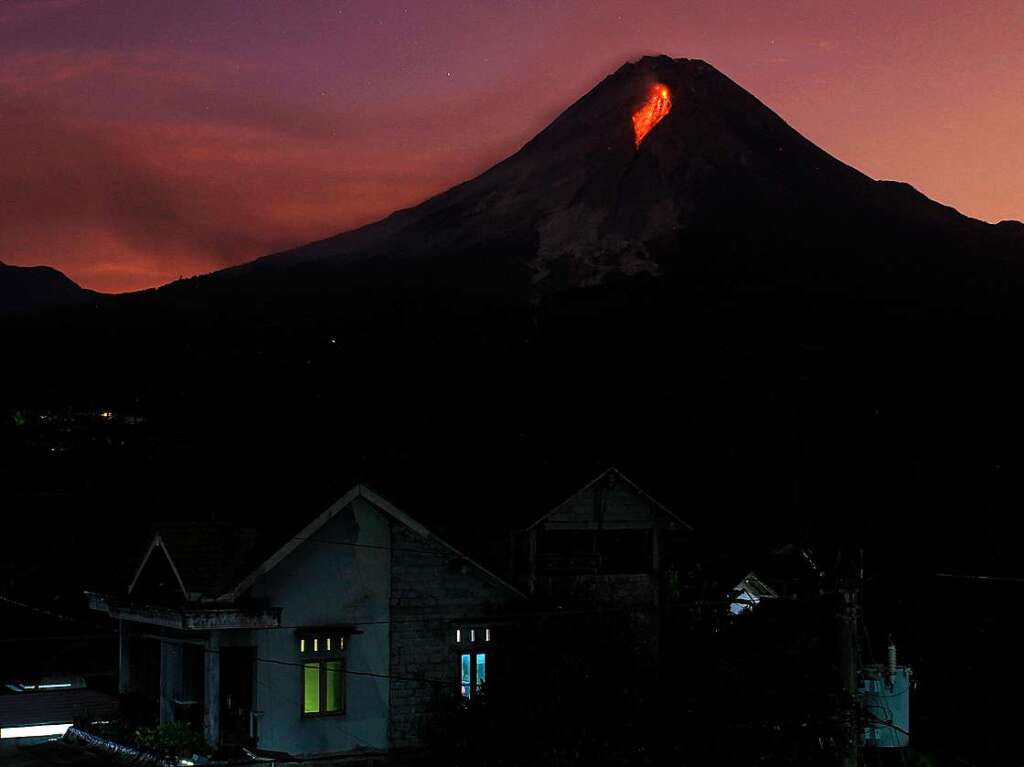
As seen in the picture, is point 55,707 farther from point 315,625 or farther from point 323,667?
point 315,625

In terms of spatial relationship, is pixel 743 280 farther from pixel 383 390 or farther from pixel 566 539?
pixel 566 539

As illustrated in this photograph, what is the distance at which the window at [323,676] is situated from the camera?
95.5ft

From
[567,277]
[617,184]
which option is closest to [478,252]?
[567,277]

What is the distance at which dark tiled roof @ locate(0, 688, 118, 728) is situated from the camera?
33.0 metres

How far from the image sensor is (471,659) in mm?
31047

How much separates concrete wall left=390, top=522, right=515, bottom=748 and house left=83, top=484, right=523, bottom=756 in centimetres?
2

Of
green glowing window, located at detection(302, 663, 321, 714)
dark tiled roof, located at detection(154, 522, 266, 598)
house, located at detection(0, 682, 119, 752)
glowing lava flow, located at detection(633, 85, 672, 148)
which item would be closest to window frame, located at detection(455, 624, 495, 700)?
green glowing window, located at detection(302, 663, 321, 714)

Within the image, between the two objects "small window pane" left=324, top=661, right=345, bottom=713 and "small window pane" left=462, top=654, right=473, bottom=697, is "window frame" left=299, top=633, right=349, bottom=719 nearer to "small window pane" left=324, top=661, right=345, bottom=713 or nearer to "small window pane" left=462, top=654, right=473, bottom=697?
"small window pane" left=324, top=661, right=345, bottom=713

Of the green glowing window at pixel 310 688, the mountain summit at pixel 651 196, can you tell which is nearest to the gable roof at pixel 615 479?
the green glowing window at pixel 310 688

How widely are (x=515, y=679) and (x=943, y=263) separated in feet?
476

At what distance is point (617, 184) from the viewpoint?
185m

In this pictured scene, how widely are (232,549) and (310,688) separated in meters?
3.13

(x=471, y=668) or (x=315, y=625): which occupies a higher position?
(x=315, y=625)

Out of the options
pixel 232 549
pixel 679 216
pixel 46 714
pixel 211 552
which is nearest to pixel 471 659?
pixel 232 549
